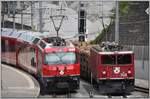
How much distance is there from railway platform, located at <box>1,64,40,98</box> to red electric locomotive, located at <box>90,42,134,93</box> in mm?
2779

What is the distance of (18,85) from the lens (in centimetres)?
2123

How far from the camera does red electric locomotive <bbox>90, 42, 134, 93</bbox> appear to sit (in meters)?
21.0

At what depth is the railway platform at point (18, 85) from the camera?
753 inches

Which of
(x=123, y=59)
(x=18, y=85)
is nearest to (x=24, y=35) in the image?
(x=18, y=85)

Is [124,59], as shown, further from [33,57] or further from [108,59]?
[33,57]

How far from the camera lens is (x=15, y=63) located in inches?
1133

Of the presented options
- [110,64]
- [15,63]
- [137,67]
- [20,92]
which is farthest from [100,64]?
[15,63]

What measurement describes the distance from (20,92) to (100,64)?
12.3ft

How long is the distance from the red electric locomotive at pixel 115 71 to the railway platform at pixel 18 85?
278cm

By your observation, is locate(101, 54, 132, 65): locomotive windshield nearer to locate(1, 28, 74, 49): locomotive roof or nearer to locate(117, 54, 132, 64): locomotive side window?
locate(117, 54, 132, 64): locomotive side window

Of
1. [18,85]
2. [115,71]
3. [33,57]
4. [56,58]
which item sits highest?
[56,58]

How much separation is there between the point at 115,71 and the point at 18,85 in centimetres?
412

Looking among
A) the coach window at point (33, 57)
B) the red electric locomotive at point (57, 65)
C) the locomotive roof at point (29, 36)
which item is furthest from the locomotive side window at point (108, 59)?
the coach window at point (33, 57)

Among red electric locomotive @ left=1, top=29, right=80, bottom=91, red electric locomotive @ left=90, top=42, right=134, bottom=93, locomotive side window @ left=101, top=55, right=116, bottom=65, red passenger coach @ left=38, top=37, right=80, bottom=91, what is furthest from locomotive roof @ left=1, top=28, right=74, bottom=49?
red electric locomotive @ left=90, top=42, right=134, bottom=93
